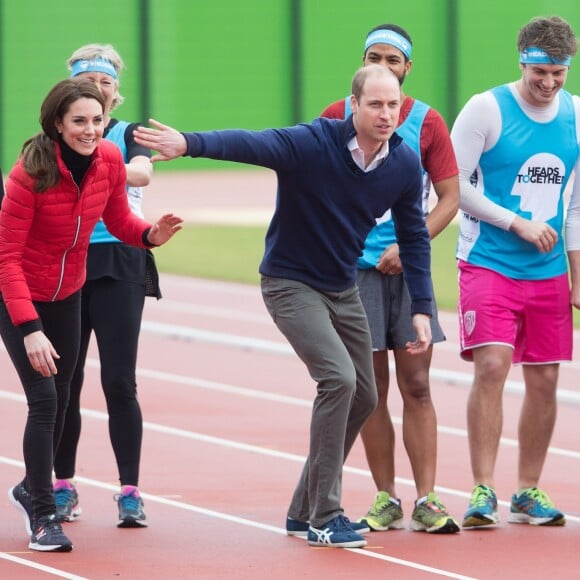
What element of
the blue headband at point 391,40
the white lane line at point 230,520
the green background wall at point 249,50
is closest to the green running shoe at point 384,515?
the white lane line at point 230,520

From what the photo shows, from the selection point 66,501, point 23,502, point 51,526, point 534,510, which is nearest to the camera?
point 51,526

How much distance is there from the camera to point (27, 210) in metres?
6.84

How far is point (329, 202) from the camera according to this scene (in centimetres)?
707

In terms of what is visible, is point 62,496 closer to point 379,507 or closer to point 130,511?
point 130,511

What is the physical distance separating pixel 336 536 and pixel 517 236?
174cm

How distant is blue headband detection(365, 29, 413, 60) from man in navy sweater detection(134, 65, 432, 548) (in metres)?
0.49

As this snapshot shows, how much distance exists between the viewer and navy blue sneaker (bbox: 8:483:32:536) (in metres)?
7.39

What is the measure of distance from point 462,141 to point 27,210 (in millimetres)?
2192

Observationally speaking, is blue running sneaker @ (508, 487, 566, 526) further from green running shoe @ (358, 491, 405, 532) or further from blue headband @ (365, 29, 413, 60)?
blue headband @ (365, 29, 413, 60)

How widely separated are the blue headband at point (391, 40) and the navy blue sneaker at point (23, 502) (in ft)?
8.52

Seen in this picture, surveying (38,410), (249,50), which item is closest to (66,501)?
(38,410)

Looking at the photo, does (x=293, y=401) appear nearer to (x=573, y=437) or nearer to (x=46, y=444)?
(x=573, y=437)

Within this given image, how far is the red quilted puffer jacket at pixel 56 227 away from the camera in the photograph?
6.84 metres

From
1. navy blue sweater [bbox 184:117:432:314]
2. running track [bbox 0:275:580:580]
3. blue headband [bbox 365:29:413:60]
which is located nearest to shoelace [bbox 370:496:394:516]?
running track [bbox 0:275:580:580]
